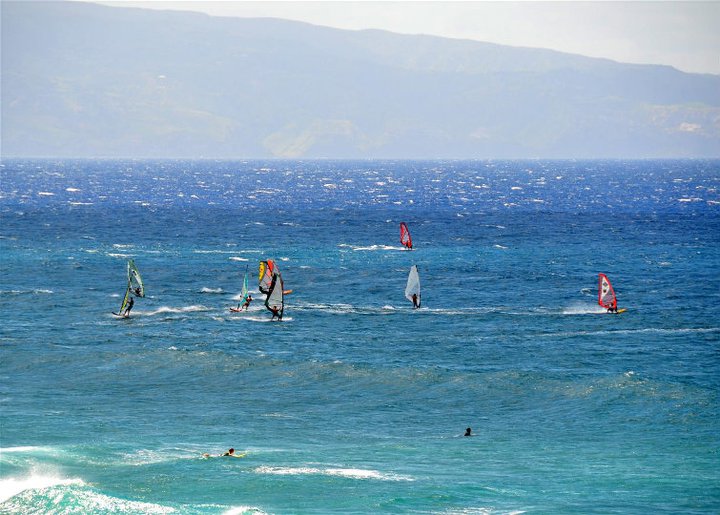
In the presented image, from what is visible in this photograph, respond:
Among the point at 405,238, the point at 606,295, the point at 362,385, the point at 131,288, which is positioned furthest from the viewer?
the point at 405,238

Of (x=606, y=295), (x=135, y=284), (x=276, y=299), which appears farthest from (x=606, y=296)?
(x=135, y=284)

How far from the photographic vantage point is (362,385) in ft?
263

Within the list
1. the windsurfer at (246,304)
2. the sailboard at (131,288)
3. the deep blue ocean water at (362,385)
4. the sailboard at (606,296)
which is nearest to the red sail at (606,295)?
the sailboard at (606,296)

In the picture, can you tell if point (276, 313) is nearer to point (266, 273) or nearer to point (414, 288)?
point (266, 273)

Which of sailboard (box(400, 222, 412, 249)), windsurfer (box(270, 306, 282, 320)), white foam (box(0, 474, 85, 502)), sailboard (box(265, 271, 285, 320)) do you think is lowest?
white foam (box(0, 474, 85, 502))

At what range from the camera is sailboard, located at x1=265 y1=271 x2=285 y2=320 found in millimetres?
101375

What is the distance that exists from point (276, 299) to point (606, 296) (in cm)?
3138

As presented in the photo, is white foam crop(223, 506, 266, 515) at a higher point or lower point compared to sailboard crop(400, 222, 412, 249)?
lower

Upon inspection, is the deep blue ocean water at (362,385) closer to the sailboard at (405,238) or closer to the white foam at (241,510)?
the white foam at (241,510)

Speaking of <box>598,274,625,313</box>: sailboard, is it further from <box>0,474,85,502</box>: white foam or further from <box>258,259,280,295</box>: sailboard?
<box>0,474,85,502</box>: white foam

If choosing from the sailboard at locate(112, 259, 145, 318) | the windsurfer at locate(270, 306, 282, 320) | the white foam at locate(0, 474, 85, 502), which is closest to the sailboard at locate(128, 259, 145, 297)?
the sailboard at locate(112, 259, 145, 318)

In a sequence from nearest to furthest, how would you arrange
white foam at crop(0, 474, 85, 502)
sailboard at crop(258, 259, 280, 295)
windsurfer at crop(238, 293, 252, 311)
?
1. white foam at crop(0, 474, 85, 502)
2. sailboard at crop(258, 259, 280, 295)
3. windsurfer at crop(238, 293, 252, 311)

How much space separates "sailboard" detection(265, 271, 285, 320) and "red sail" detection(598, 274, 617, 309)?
1189 inches

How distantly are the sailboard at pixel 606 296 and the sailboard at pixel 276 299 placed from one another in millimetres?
30202
